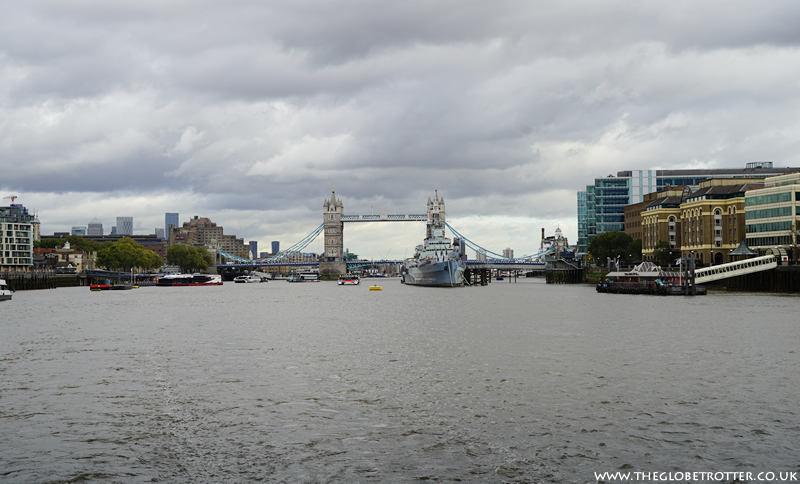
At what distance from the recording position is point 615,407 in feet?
64.5

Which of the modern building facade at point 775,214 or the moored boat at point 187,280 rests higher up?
the modern building facade at point 775,214

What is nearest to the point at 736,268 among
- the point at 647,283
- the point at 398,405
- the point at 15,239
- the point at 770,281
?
the point at 770,281

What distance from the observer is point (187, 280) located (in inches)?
6688

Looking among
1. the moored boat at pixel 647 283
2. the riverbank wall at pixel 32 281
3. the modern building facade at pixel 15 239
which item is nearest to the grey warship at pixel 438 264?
the moored boat at pixel 647 283

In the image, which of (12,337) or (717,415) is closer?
(717,415)

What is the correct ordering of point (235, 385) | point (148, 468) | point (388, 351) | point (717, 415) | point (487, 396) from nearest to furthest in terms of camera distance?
point (148, 468) → point (717, 415) → point (487, 396) → point (235, 385) → point (388, 351)

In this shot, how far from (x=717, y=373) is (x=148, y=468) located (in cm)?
1832

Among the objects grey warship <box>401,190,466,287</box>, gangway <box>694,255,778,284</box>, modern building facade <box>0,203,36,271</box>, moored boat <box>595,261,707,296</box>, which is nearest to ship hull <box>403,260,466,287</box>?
grey warship <box>401,190,466,287</box>

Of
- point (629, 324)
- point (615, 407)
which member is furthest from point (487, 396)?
point (629, 324)

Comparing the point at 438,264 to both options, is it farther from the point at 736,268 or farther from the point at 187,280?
the point at 187,280

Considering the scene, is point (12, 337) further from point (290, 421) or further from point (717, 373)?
point (717, 373)

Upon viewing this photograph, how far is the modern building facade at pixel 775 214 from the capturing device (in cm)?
9531

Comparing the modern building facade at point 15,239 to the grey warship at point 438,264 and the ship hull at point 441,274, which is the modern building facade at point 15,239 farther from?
the ship hull at point 441,274

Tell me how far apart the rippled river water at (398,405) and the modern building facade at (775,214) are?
208ft
